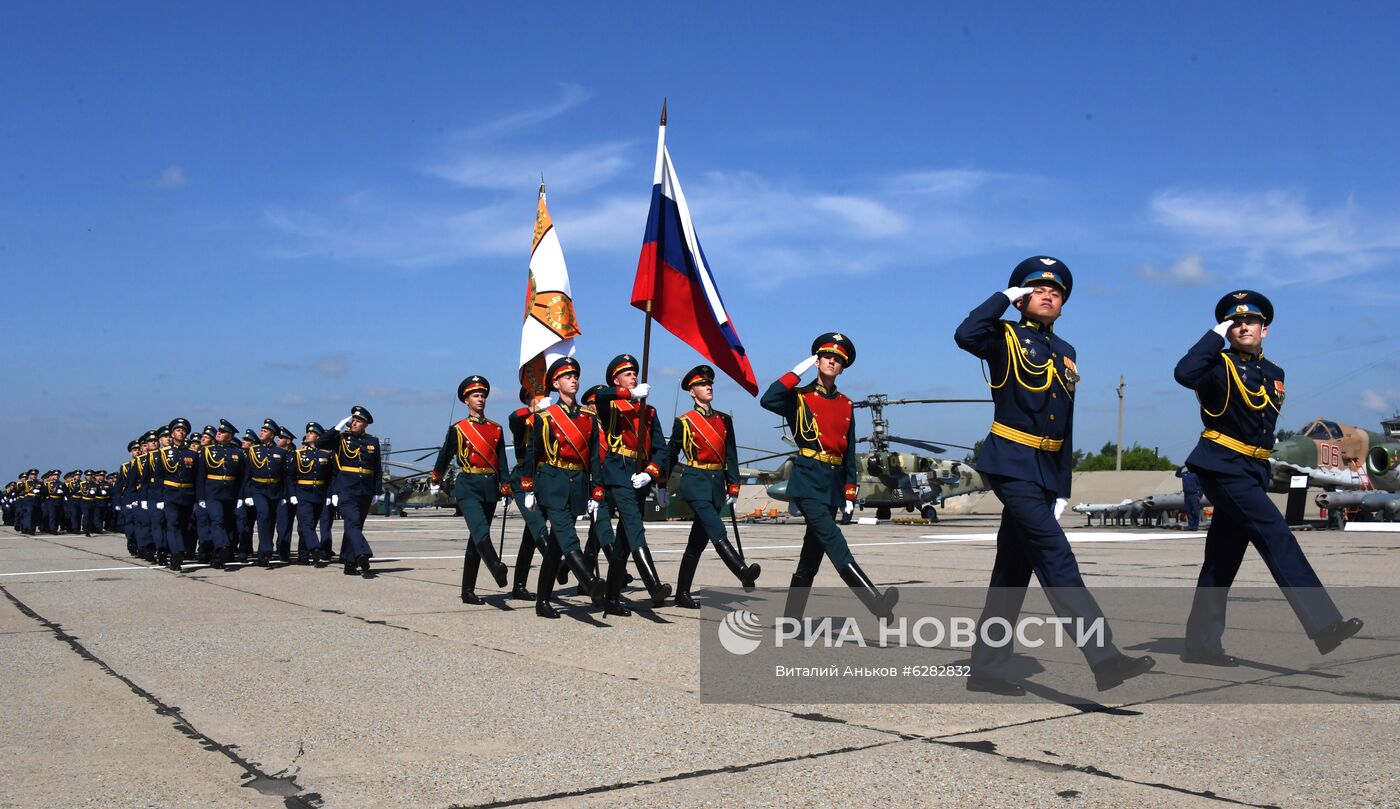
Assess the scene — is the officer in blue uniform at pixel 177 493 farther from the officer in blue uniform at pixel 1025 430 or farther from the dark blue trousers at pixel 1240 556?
the dark blue trousers at pixel 1240 556

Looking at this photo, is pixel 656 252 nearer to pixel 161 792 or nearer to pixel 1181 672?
pixel 1181 672

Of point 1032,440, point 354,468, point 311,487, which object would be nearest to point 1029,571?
point 1032,440

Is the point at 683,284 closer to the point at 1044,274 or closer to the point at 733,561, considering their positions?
the point at 733,561

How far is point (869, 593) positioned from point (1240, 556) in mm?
1832

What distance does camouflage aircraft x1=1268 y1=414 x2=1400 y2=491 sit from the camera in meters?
22.0

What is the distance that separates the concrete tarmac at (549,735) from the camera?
3312mm

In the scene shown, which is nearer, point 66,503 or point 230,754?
point 230,754

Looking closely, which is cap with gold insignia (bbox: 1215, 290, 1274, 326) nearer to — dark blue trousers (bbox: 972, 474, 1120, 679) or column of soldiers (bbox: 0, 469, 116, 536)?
dark blue trousers (bbox: 972, 474, 1120, 679)

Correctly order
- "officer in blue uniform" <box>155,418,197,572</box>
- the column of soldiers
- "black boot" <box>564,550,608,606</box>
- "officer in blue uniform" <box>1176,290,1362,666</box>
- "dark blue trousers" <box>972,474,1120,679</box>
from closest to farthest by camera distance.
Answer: "dark blue trousers" <box>972,474,1120,679</box> → "officer in blue uniform" <box>1176,290,1362,666</box> → "black boot" <box>564,550,608,606</box> → "officer in blue uniform" <box>155,418,197,572</box> → the column of soldiers

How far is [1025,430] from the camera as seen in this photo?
4641 mm

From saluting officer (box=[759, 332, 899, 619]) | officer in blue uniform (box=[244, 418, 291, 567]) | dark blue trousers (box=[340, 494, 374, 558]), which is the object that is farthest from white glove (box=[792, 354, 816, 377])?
officer in blue uniform (box=[244, 418, 291, 567])

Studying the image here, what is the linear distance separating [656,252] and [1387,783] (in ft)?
21.6

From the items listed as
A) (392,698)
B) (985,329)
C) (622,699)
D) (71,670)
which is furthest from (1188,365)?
(71,670)

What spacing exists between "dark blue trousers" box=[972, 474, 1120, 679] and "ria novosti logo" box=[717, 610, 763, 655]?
1.46m
